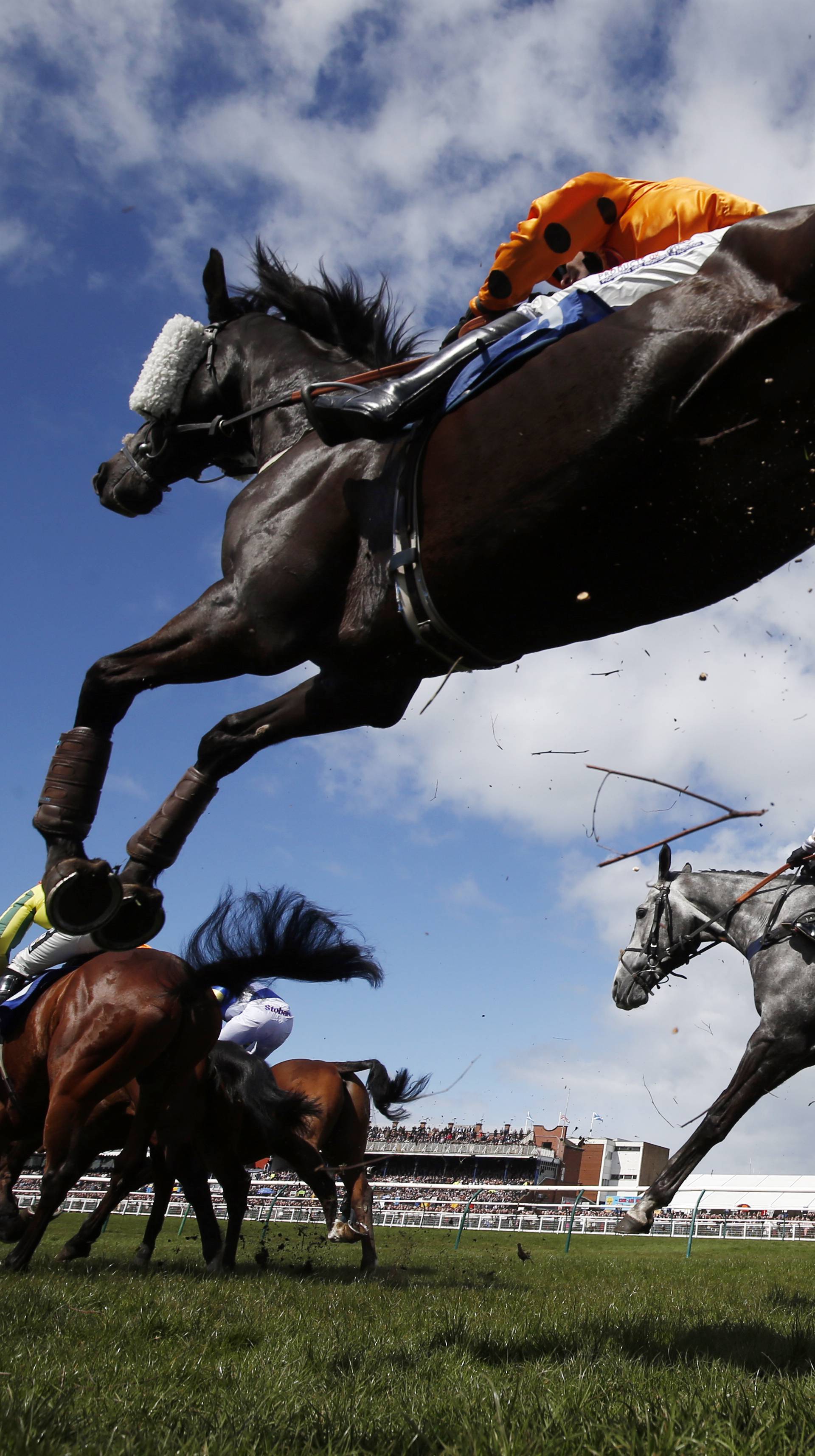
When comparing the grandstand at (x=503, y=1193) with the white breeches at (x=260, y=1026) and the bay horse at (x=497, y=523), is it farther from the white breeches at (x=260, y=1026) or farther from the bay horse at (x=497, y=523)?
the bay horse at (x=497, y=523)

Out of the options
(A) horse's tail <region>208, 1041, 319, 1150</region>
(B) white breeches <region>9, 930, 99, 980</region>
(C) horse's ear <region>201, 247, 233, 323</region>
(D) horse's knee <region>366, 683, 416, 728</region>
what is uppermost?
(C) horse's ear <region>201, 247, 233, 323</region>

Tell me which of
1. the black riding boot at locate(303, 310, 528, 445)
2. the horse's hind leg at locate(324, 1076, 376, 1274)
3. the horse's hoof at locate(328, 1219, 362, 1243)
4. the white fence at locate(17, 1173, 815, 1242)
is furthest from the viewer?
the white fence at locate(17, 1173, 815, 1242)

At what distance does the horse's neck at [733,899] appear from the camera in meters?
7.65

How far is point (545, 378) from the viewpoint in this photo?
9.31 feet

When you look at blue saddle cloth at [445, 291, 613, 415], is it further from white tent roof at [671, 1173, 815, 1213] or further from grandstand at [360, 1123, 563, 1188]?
grandstand at [360, 1123, 563, 1188]

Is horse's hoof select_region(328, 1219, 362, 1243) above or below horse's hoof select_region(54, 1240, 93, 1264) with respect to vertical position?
above

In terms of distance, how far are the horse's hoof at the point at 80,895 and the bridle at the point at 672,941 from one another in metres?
5.01

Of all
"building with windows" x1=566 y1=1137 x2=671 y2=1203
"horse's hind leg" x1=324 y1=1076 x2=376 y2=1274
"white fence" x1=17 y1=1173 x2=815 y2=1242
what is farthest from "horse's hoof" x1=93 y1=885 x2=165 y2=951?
"building with windows" x1=566 y1=1137 x2=671 y2=1203

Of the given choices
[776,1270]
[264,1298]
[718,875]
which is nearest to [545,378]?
[264,1298]

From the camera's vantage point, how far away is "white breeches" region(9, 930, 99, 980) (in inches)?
306

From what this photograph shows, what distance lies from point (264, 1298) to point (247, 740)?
11.0 ft

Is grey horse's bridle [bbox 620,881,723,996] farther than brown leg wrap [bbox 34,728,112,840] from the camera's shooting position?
Yes

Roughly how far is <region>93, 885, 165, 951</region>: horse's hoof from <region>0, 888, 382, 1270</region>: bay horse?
88.1 inches

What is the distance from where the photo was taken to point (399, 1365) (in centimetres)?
339
